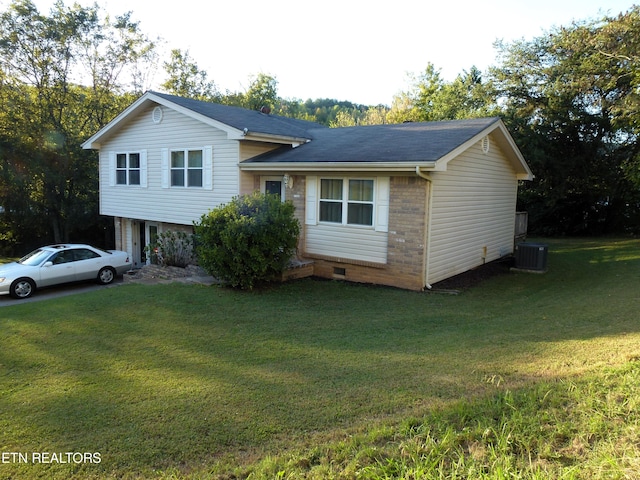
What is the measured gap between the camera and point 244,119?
1465 centimetres

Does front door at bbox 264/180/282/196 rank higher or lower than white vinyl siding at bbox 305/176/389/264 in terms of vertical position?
higher

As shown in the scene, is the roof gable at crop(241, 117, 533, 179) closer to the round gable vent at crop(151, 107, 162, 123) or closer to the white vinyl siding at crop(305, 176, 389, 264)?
the white vinyl siding at crop(305, 176, 389, 264)

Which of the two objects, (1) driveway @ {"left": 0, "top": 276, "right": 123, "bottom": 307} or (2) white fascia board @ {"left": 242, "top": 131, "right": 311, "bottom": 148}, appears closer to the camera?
(1) driveway @ {"left": 0, "top": 276, "right": 123, "bottom": 307}

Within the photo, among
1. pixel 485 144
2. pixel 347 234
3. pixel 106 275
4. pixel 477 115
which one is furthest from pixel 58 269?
pixel 477 115

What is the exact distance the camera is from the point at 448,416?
401cm

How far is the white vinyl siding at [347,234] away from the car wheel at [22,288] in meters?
7.58

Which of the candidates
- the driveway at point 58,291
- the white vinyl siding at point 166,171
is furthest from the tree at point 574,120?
the driveway at point 58,291

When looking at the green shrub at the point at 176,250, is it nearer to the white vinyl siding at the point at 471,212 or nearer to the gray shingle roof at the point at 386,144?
the gray shingle roof at the point at 386,144

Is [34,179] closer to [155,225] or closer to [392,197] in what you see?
[155,225]

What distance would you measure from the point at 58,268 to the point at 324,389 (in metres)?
11.2

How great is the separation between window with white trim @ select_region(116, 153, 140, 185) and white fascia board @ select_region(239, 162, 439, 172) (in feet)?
19.2

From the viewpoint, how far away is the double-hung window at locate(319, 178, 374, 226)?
11422 mm

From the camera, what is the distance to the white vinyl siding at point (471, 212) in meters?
11.2

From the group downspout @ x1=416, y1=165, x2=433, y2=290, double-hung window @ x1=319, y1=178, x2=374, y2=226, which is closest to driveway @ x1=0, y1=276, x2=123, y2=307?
double-hung window @ x1=319, y1=178, x2=374, y2=226
